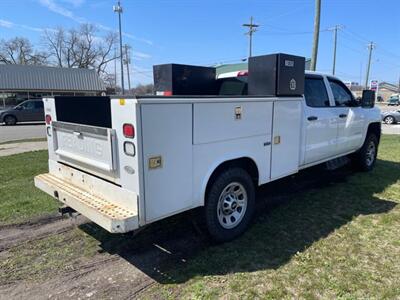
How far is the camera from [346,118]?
6074 millimetres

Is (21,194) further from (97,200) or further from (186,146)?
(186,146)

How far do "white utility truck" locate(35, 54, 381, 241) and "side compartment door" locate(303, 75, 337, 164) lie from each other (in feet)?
0.06

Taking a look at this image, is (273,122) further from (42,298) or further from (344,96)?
(42,298)

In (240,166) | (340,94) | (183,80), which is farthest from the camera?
(340,94)

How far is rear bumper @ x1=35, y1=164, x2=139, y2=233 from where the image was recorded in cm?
293

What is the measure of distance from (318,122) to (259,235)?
2153 mm

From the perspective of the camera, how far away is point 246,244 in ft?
12.8

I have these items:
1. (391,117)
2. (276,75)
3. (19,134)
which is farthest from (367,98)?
(391,117)

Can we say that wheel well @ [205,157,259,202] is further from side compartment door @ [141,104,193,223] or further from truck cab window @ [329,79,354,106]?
truck cab window @ [329,79,354,106]

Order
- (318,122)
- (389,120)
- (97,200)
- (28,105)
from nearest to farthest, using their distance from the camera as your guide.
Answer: (97,200), (318,122), (28,105), (389,120)

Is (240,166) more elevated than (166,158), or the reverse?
(166,158)

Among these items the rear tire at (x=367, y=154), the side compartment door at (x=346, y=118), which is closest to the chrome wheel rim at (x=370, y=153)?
the rear tire at (x=367, y=154)

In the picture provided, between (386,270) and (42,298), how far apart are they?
3324 mm

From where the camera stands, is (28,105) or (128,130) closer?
(128,130)
